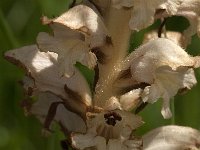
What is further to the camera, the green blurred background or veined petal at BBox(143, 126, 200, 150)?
the green blurred background

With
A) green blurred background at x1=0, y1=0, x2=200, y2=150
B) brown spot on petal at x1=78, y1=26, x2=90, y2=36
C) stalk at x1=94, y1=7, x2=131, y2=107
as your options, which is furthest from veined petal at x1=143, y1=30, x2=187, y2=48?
green blurred background at x1=0, y1=0, x2=200, y2=150

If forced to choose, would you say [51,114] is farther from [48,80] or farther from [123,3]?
[123,3]

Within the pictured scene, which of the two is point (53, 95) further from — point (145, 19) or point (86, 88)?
point (145, 19)

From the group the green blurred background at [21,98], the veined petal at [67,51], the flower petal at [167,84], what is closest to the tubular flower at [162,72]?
the flower petal at [167,84]

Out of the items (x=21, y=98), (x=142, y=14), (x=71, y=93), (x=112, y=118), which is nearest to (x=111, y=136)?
(x=112, y=118)

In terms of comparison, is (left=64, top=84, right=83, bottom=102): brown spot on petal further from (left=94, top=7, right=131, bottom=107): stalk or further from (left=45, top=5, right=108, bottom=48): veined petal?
(left=45, top=5, right=108, bottom=48): veined petal

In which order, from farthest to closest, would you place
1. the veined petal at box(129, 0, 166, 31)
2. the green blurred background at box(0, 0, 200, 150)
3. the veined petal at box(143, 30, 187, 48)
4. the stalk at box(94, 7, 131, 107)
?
the green blurred background at box(0, 0, 200, 150), the veined petal at box(143, 30, 187, 48), the stalk at box(94, 7, 131, 107), the veined petal at box(129, 0, 166, 31)

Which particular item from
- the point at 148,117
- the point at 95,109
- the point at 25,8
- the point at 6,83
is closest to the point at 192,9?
the point at 95,109
